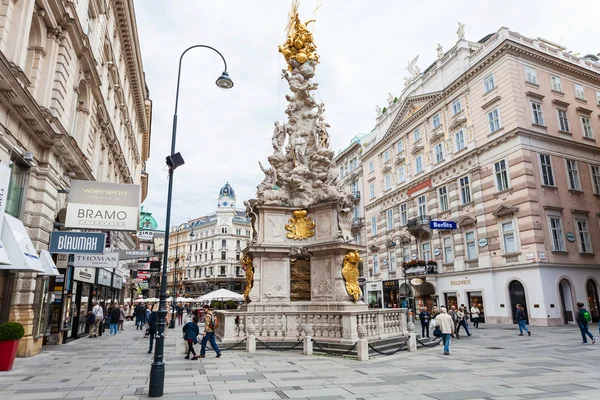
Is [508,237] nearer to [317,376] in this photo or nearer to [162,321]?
[317,376]

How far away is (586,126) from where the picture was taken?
3291 cm

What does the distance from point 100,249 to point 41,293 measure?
2823 mm

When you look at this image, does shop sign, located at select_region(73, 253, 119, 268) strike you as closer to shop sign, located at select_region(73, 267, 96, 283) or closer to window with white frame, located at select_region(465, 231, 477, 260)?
shop sign, located at select_region(73, 267, 96, 283)

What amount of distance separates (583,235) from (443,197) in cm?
1089

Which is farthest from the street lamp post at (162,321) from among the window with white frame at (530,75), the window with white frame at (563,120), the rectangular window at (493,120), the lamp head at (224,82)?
the window with white frame at (563,120)

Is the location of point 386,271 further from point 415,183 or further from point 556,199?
point 556,199

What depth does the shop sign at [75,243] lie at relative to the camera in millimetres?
14531

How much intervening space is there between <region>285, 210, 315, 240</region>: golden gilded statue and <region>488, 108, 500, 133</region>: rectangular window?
71.5 feet

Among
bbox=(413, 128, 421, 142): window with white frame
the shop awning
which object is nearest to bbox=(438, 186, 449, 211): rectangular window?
bbox=(413, 128, 421, 142): window with white frame

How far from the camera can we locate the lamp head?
42.8ft

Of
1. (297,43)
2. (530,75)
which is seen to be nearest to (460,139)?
(530,75)

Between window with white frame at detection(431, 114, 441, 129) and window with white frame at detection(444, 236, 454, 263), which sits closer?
window with white frame at detection(444, 236, 454, 263)

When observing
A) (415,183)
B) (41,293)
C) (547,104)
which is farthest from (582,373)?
(415,183)

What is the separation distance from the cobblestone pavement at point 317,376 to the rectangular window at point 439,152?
80.0 feet
